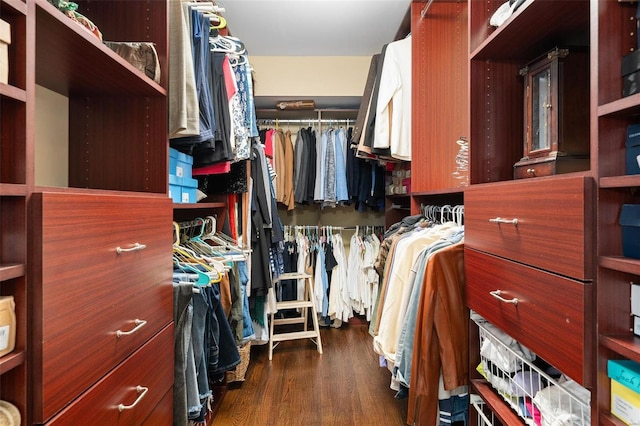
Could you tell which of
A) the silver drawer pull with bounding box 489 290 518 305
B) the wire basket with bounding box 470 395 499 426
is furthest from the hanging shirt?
the wire basket with bounding box 470 395 499 426

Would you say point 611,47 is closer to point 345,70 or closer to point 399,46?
point 399,46

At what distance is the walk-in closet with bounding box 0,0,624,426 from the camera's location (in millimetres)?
642

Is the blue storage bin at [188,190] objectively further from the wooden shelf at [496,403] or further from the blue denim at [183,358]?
the wooden shelf at [496,403]

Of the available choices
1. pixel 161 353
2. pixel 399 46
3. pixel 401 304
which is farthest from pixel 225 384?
pixel 399 46

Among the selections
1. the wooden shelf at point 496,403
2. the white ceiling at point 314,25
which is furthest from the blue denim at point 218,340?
the white ceiling at point 314,25

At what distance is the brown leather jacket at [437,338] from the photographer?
120 centimetres

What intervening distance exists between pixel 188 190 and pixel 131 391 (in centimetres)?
90

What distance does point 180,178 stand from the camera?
57.8 inches

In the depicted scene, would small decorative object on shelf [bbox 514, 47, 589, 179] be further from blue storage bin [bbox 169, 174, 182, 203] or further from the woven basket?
the woven basket

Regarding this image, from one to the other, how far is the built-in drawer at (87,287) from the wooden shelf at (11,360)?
0.02 metres

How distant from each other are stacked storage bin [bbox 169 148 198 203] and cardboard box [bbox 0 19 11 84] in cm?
78

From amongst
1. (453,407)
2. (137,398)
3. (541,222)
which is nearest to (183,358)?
(137,398)

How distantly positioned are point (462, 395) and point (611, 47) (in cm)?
114

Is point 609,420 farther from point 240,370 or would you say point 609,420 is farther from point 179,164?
point 240,370
